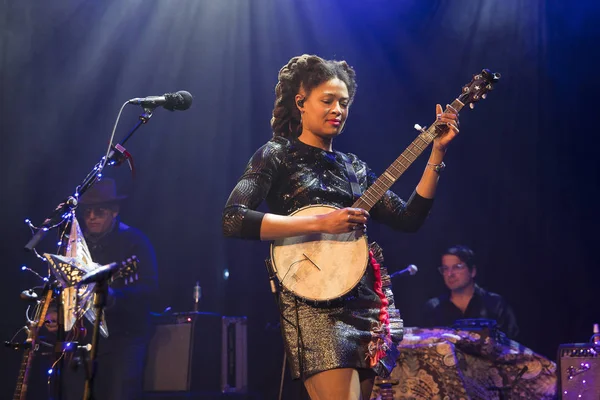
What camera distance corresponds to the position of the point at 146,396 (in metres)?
5.68

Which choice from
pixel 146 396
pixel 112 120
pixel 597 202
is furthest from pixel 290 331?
pixel 597 202

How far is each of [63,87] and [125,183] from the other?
1260 millimetres

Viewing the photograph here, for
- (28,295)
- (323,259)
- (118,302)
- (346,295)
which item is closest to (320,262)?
(323,259)

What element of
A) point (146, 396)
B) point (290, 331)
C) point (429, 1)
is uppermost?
point (429, 1)

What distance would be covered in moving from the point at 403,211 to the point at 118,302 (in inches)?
114

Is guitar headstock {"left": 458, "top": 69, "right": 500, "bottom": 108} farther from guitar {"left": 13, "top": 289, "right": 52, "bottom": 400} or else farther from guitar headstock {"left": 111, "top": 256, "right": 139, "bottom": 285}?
guitar {"left": 13, "top": 289, "right": 52, "bottom": 400}

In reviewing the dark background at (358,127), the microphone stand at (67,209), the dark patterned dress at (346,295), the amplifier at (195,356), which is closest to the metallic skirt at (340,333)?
the dark patterned dress at (346,295)

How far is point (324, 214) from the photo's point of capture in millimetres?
2859

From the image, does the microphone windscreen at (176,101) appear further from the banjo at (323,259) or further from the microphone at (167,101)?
the banjo at (323,259)

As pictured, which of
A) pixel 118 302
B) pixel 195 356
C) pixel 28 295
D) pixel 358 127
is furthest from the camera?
pixel 358 127

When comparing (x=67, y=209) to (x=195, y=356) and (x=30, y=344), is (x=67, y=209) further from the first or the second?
(x=195, y=356)

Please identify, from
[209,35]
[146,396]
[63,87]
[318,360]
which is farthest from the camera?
[209,35]

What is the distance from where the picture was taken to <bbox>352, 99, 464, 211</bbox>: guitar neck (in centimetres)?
305

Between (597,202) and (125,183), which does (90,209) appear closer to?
(125,183)
